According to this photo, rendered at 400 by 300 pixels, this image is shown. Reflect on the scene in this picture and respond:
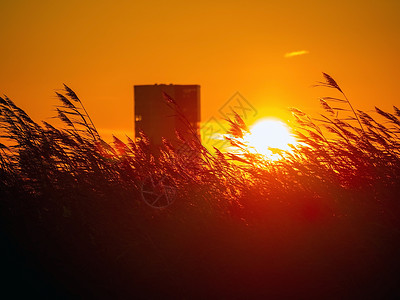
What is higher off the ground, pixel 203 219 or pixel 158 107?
pixel 158 107

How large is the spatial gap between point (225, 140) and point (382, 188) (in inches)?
84.2

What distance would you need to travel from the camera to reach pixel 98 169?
7680mm

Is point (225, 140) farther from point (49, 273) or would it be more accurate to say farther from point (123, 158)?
point (49, 273)

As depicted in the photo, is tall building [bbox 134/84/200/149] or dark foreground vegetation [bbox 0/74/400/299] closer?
dark foreground vegetation [bbox 0/74/400/299]

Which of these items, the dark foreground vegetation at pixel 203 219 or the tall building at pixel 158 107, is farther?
the tall building at pixel 158 107

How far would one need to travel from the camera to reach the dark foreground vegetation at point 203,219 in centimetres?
586

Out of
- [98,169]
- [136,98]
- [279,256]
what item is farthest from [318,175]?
[136,98]

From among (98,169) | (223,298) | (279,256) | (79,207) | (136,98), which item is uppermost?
(136,98)

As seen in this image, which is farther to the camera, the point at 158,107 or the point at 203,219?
the point at 158,107

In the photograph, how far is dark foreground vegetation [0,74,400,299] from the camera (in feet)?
19.2

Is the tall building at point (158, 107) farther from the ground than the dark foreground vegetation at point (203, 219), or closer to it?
→ farther from the ground

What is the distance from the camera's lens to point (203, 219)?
6551 mm

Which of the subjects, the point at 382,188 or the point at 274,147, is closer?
the point at 382,188

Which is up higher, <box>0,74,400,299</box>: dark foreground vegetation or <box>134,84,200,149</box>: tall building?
<box>134,84,200,149</box>: tall building
